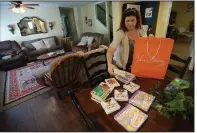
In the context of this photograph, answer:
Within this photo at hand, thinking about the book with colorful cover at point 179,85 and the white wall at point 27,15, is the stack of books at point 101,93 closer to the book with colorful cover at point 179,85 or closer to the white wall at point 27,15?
the book with colorful cover at point 179,85

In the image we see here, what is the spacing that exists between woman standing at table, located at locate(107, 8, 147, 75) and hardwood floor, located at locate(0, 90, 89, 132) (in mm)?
957

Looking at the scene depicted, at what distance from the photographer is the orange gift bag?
878 mm

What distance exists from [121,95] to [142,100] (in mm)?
158

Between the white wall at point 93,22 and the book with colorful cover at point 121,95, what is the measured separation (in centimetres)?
421

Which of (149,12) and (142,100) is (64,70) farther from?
(149,12)

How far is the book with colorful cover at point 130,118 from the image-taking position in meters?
0.65

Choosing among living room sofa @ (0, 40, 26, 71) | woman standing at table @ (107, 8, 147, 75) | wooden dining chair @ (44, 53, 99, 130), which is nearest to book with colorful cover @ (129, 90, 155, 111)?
woman standing at table @ (107, 8, 147, 75)

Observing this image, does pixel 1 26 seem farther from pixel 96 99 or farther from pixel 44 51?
pixel 96 99

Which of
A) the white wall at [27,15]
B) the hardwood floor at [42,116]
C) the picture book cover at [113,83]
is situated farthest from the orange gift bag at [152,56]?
the white wall at [27,15]

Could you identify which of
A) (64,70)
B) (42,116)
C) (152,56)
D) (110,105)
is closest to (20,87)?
(42,116)

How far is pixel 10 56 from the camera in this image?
3695mm

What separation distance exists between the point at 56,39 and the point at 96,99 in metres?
5.07

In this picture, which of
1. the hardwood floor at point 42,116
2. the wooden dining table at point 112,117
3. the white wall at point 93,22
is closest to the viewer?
the wooden dining table at point 112,117

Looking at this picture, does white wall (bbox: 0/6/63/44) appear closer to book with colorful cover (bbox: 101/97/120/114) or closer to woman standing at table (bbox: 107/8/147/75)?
woman standing at table (bbox: 107/8/147/75)
